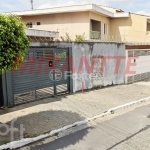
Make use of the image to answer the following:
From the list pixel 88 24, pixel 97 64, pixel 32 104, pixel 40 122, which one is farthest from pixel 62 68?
pixel 88 24

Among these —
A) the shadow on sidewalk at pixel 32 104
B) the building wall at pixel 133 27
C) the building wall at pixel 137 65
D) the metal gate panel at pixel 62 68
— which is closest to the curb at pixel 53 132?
the shadow on sidewalk at pixel 32 104

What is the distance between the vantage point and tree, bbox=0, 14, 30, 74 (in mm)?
3906

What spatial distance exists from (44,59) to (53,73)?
759 mm

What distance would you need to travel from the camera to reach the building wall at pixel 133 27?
19663 millimetres

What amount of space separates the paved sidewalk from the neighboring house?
9.31 m

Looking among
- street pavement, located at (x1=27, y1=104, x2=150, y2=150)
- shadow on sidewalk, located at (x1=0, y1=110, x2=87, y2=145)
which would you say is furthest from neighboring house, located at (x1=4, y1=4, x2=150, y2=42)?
shadow on sidewalk, located at (x1=0, y1=110, x2=87, y2=145)

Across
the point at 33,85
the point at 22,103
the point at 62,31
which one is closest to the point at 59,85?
the point at 33,85

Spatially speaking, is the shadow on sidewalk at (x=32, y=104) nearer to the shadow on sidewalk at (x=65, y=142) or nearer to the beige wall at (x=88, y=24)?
the shadow on sidewalk at (x=65, y=142)

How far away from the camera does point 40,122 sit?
561 cm

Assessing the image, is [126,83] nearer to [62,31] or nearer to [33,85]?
[33,85]

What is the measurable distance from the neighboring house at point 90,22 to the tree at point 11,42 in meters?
13.4

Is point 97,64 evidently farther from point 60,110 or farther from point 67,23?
point 67,23

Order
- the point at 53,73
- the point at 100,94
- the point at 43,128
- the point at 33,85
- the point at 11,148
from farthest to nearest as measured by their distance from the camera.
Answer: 1. the point at 100,94
2. the point at 53,73
3. the point at 33,85
4. the point at 43,128
5. the point at 11,148

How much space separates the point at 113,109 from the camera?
6953 millimetres
